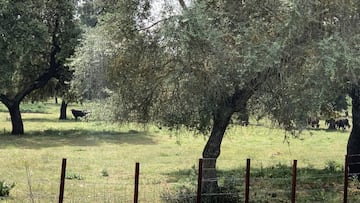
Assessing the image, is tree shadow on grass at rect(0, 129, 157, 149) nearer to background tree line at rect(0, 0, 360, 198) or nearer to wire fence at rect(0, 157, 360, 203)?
wire fence at rect(0, 157, 360, 203)

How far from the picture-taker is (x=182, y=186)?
12398 millimetres

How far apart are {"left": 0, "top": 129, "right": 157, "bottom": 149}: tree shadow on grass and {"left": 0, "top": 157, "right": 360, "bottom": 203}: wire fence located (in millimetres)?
7781

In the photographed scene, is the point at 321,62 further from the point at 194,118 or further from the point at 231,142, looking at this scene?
the point at 231,142

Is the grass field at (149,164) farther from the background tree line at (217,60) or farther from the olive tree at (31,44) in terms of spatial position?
the olive tree at (31,44)

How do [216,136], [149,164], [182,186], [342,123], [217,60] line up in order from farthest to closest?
[342,123], [149,164], [182,186], [216,136], [217,60]

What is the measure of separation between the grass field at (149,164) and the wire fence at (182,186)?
2 cm

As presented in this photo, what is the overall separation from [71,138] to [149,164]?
1105 cm

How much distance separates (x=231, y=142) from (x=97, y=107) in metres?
15.8

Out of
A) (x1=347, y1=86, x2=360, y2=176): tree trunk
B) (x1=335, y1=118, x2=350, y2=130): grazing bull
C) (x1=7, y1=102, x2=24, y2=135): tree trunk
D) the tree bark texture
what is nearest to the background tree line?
the tree bark texture

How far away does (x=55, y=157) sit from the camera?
19.9 m

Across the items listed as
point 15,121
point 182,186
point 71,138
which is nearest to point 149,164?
point 182,186

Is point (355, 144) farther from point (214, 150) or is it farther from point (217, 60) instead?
point (217, 60)

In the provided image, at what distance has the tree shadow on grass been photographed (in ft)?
82.1

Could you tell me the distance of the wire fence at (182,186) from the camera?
1110 cm
